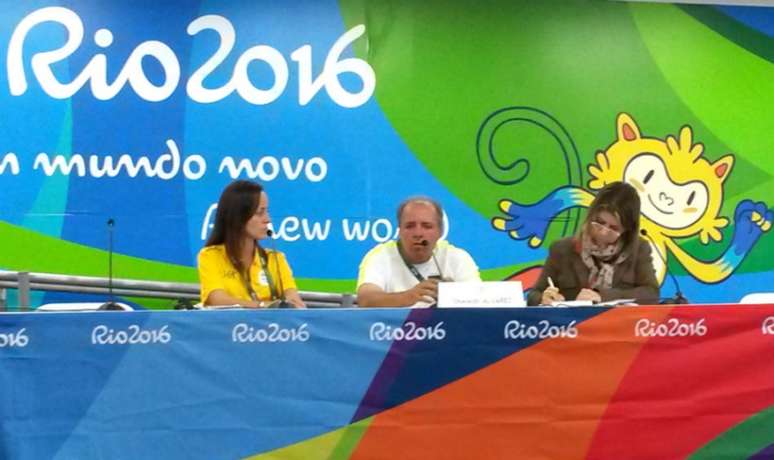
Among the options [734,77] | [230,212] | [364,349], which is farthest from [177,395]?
[734,77]

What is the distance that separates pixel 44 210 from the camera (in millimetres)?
5242

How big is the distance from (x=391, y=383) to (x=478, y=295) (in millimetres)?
389

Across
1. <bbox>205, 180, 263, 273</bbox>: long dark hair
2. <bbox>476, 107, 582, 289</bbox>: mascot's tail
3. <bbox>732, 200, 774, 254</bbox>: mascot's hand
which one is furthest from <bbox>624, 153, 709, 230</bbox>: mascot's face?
<bbox>205, 180, 263, 273</bbox>: long dark hair

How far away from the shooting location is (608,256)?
415 centimetres

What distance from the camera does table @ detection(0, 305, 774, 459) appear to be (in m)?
3.03

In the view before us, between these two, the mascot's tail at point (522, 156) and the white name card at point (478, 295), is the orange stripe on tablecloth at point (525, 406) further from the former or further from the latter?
the mascot's tail at point (522, 156)

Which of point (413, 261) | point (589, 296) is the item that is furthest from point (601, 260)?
point (413, 261)

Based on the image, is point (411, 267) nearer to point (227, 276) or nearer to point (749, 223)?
point (227, 276)

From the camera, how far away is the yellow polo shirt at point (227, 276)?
4.04 metres

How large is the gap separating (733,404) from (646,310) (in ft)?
1.24

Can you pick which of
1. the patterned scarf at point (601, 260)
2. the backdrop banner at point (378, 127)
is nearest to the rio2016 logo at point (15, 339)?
the patterned scarf at point (601, 260)

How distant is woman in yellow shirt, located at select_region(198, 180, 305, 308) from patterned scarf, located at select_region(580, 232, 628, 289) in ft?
3.52

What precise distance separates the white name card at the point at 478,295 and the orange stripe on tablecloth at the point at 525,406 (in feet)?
0.65

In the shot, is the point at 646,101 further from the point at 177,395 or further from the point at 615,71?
the point at 177,395
